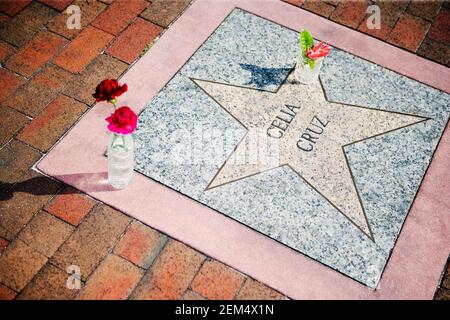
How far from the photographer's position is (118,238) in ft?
8.30

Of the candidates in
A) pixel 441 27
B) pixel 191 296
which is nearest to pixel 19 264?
pixel 191 296

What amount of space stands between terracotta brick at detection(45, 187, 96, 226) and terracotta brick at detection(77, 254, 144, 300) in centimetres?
32

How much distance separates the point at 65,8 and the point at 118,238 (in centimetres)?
204

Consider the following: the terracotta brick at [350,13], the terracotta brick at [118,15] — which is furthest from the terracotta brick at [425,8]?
the terracotta brick at [118,15]

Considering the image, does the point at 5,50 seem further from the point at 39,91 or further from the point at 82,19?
the point at 82,19

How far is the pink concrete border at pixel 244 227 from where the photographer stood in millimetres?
2471

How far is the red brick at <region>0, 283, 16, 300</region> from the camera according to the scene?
7.59 ft

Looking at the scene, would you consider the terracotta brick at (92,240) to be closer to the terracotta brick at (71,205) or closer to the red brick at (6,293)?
the terracotta brick at (71,205)

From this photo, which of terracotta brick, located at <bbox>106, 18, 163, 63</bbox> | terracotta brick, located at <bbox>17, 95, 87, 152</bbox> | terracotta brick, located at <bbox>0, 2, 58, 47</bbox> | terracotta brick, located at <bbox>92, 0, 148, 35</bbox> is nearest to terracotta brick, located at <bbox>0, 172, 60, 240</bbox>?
terracotta brick, located at <bbox>17, 95, 87, 152</bbox>

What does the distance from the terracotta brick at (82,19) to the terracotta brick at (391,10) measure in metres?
2.30

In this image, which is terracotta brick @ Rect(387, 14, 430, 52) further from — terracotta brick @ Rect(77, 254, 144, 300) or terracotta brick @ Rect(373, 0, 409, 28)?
terracotta brick @ Rect(77, 254, 144, 300)

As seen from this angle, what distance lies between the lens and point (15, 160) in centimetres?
274

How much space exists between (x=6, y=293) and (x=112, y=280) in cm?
53

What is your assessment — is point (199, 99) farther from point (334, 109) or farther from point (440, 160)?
point (440, 160)
